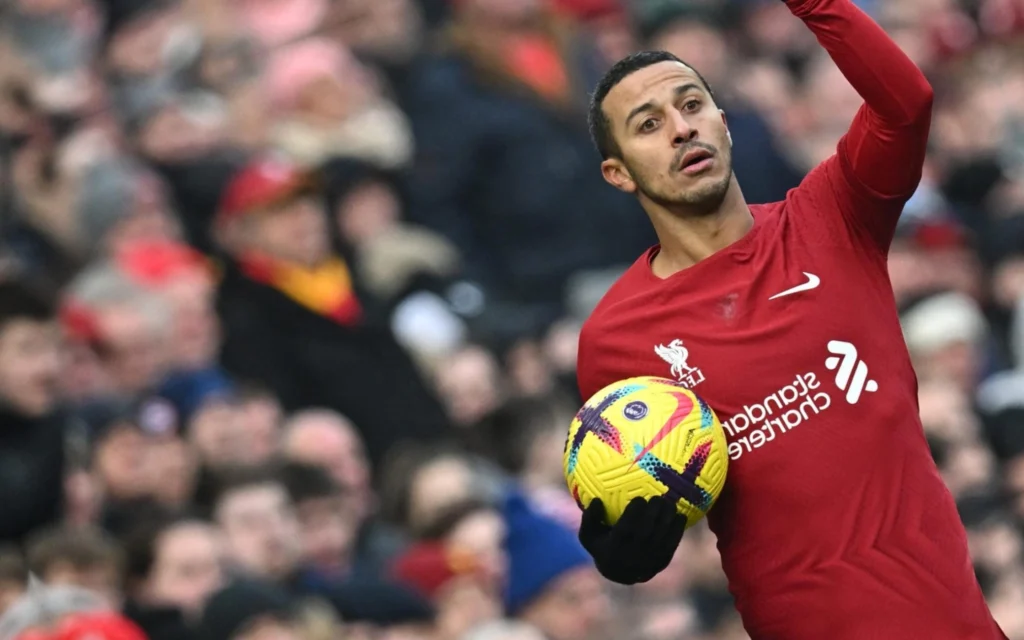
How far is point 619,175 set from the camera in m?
5.20

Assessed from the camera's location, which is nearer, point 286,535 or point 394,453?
point 286,535

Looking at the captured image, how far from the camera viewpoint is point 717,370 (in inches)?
194

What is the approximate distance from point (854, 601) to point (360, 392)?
4.37 metres

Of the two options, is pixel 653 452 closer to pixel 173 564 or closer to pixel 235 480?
pixel 173 564

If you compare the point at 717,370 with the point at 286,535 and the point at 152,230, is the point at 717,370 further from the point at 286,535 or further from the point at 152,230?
the point at 152,230

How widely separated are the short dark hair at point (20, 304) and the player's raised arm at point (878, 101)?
3382 mm

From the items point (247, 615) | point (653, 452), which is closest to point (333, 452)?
point (247, 615)

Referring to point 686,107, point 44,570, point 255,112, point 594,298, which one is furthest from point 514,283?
point 686,107

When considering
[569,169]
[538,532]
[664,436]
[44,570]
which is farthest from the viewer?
[569,169]

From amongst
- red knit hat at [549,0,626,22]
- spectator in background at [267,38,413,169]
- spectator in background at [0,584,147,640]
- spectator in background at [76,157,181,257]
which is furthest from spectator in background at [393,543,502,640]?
red knit hat at [549,0,626,22]

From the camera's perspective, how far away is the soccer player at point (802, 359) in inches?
188

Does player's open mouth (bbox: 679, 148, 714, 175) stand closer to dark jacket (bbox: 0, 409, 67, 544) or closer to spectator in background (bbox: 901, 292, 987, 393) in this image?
dark jacket (bbox: 0, 409, 67, 544)

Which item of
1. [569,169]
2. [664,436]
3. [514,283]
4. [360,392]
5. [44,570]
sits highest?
[569,169]

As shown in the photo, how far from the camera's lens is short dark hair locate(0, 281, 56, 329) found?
706cm
